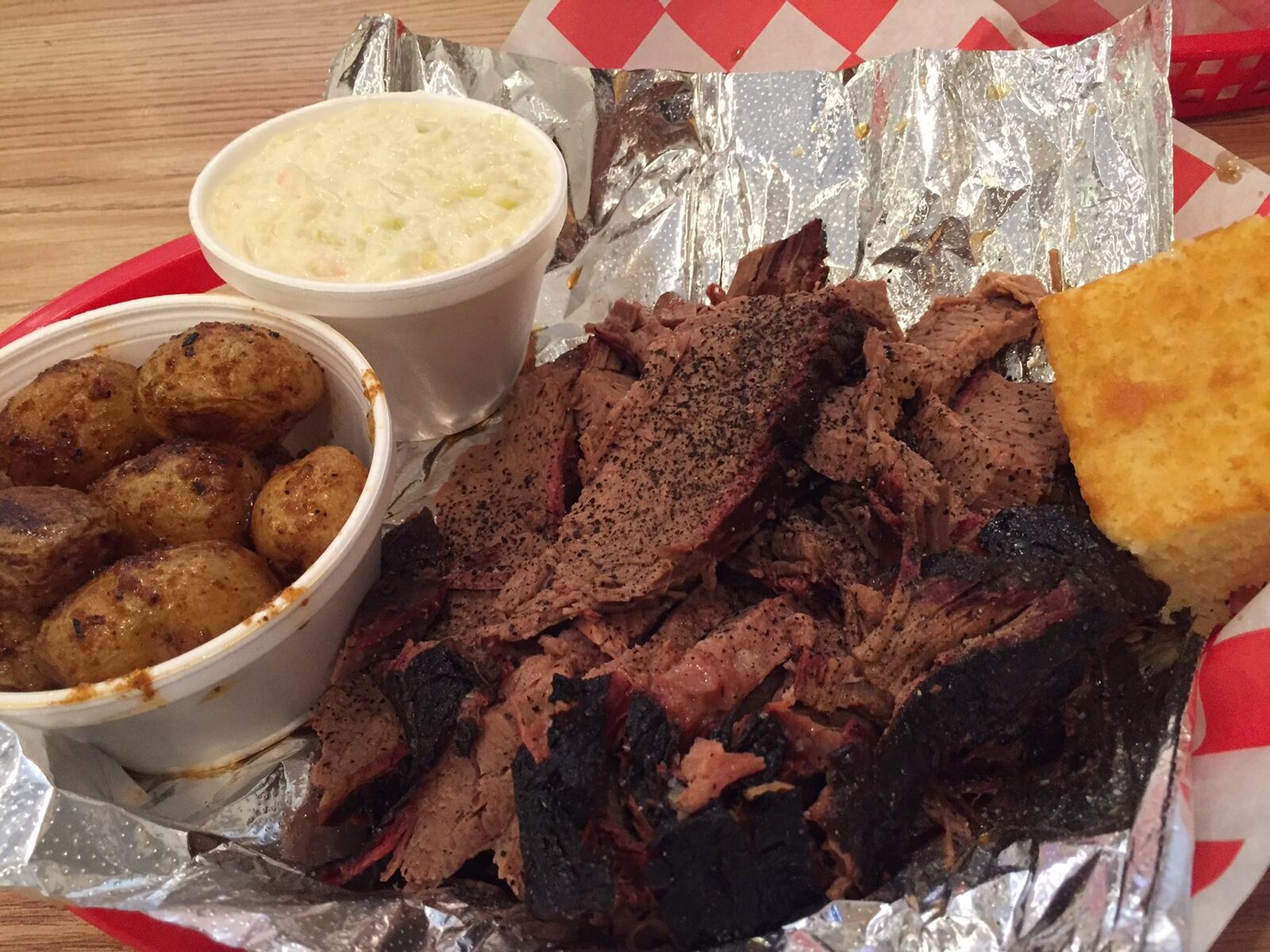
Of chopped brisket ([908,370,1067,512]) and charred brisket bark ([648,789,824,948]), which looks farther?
chopped brisket ([908,370,1067,512])

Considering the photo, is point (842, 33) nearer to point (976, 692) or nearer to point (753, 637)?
point (753, 637)

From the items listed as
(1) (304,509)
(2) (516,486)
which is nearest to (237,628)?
(1) (304,509)

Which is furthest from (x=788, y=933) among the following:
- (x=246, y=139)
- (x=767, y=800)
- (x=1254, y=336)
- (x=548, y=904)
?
(x=246, y=139)

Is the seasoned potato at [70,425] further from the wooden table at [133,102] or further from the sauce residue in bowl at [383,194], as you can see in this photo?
the wooden table at [133,102]

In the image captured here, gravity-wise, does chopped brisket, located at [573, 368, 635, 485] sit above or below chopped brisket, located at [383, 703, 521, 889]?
above

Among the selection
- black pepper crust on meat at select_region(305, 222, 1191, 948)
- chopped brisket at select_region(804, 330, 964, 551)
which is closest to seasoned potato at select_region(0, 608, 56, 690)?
black pepper crust on meat at select_region(305, 222, 1191, 948)

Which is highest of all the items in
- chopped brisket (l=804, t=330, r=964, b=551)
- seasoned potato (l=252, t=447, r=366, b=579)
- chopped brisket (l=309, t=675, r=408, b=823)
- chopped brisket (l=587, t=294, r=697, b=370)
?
chopped brisket (l=804, t=330, r=964, b=551)

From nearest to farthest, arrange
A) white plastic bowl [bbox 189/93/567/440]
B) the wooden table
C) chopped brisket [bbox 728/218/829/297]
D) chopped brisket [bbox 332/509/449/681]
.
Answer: chopped brisket [bbox 332/509/449/681] < white plastic bowl [bbox 189/93/567/440] < chopped brisket [bbox 728/218/829/297] < the wooden table

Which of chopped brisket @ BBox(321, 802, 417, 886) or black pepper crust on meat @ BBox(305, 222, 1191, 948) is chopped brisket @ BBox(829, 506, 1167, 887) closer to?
black pepper crust on meat @ BBox(305, 222, 1191, 948)
